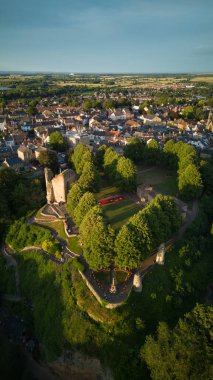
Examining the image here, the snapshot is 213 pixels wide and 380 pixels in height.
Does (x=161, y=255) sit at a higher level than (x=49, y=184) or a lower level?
lower

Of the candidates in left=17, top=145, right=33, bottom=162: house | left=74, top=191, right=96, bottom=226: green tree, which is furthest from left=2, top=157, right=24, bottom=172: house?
left=74, top=191, right=96, bottom=226: green tree

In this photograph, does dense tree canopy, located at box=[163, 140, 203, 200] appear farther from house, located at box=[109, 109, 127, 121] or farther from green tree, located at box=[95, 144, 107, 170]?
house, located at box=[109, 109, 127, 121]

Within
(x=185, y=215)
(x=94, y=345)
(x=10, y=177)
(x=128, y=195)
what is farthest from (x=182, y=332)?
(x=10, y=177)

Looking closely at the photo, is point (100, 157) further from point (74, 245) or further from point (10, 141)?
point (74, 245)

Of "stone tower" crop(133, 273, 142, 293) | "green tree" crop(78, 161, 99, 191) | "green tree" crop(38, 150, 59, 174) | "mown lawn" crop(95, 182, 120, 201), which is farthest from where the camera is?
"green tree" crop(38, 150, 59, 174)

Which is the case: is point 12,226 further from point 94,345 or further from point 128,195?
point 94,345

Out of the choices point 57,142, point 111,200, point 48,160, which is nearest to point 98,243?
point 111,200

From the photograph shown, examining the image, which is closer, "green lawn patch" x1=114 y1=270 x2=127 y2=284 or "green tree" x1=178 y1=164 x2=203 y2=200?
"green lawn patch" x1=114 y1=270 x2=127 y2=284
